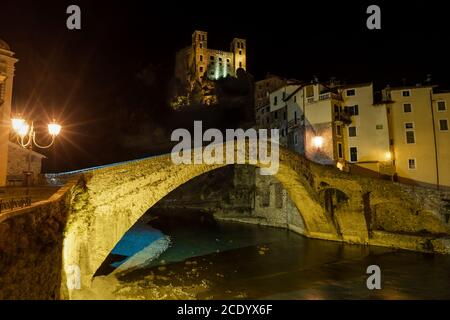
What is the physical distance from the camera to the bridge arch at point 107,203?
11734 millimetres

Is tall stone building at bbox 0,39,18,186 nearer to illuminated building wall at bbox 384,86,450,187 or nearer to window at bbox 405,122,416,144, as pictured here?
illuminated building wall at bbox 384,86,450,187

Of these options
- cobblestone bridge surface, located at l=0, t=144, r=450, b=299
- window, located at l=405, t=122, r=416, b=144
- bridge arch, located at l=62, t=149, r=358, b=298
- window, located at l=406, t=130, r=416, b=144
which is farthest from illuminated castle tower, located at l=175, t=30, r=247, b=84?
bridge arch, located at l=62, t=149, r=358, b=298

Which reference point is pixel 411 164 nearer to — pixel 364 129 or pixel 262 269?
pixel 364 129

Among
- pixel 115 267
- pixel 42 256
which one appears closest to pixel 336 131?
pixel 115 267

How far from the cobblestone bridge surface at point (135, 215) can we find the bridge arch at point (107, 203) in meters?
0.04

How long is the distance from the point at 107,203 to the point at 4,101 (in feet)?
23.8

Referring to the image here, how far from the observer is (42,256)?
689 cm

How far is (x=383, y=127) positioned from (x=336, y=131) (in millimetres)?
3992

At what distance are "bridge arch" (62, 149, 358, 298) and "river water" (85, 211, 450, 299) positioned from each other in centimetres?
182

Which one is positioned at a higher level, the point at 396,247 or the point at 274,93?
the point at 274,93

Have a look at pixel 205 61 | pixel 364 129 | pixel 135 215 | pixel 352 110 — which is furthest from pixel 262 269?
pixel 205 61

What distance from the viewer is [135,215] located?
14.5m

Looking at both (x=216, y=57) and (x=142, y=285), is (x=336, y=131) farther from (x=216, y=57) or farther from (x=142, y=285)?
(x=216, y=57)

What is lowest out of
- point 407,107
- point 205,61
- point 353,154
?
point 353,154
